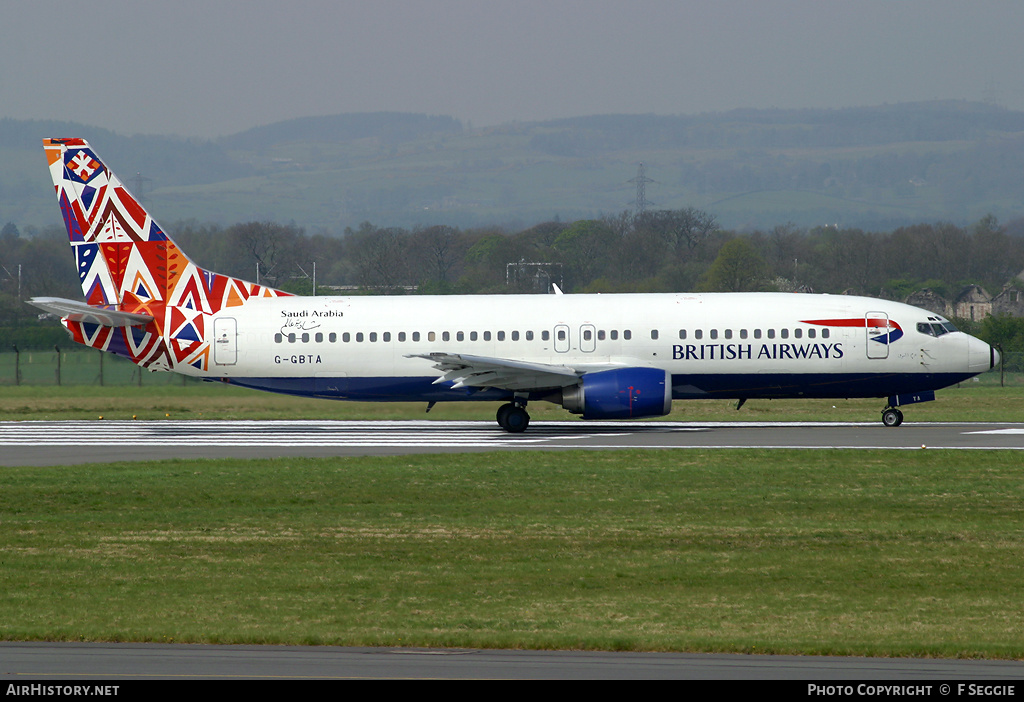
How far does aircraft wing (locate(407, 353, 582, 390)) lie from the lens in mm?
30952

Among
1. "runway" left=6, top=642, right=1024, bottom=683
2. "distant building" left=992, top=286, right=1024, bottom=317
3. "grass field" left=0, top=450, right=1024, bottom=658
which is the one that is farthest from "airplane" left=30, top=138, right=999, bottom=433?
"distant building" left=992, top=286, right=1024, bottom=317

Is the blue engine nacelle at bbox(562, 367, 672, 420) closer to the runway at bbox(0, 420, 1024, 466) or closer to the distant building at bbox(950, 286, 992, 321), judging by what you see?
the runway at bbox(0, 420, 1024, 466)

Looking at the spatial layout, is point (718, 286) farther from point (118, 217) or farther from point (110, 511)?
point (110, 511)

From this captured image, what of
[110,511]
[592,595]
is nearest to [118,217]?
[110,511]

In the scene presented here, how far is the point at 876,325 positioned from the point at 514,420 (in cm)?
1065

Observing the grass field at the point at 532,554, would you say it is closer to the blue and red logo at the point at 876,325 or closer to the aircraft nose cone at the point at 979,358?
the blue and red logo at the point at 876,325

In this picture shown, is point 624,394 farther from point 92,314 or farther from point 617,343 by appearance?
point 92,314

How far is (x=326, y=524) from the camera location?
695 inches

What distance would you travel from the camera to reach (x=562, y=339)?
32.9 metres

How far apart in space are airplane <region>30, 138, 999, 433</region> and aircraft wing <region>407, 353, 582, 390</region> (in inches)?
2.4

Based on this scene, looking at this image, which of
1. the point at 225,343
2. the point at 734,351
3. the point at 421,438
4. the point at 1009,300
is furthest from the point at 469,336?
the point at 1009,300

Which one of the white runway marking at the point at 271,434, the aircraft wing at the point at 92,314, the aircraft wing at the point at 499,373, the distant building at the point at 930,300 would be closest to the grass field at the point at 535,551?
the white runway marking at the point at 271,434

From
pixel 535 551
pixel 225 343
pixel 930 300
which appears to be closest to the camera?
pixel 535 551

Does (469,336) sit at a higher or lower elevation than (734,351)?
higher
